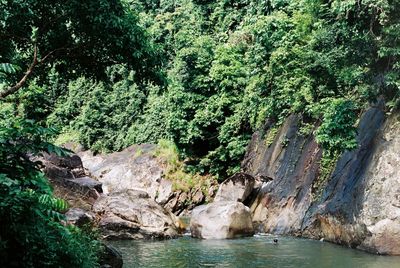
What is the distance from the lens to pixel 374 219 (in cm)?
1234

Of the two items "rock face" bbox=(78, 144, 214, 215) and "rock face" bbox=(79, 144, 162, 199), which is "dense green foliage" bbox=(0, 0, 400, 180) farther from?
"rock face" bbox=(79, 144, 162, 199)

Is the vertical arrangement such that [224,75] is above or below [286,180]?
above

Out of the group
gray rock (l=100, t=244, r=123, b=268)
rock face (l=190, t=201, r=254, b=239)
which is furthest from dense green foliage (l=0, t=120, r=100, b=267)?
rock face (l=190, t=201, r=254, b=239)

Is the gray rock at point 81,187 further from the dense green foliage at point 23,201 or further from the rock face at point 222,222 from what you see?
the dense green foliage at point 23,201

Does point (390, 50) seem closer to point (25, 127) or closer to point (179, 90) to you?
point (25, 127)

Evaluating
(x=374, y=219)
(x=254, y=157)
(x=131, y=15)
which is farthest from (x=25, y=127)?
(x=254, y=157)

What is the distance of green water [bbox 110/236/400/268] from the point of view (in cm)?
1143

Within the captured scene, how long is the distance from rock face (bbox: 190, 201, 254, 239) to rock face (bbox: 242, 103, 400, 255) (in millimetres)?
1440

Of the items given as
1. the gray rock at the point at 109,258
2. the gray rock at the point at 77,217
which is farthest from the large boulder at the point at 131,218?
the gray rock at the point at 109,258

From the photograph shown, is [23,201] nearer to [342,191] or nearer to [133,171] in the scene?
[342,191]

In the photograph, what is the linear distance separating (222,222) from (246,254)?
10.7 ft

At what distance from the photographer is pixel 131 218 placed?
1647cm

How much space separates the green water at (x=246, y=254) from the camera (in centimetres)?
1143

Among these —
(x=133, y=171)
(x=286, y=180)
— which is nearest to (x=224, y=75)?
(x=133, y=171)
